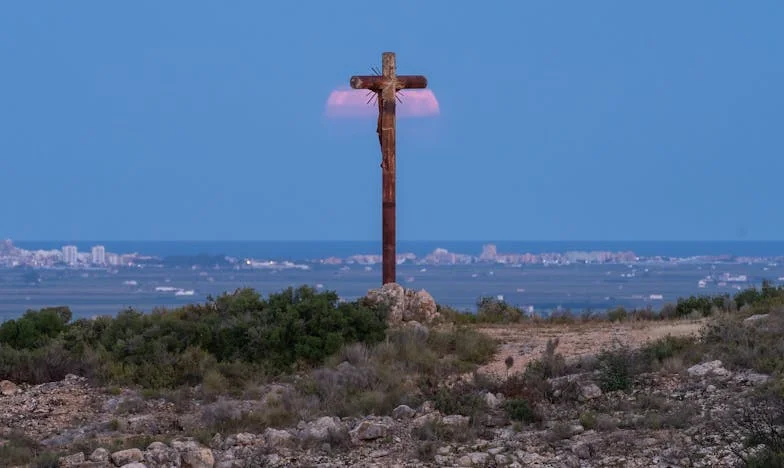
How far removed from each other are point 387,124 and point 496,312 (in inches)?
155

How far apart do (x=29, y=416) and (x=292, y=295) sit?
468 centimetres

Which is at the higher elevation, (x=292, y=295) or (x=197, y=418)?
(x=292, y=295)

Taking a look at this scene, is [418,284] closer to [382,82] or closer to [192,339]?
[382,82]

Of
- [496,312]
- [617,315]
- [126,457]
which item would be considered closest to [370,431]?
[126,457]

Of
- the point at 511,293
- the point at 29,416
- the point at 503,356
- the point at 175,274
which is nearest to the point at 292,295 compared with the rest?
the point at 503,356

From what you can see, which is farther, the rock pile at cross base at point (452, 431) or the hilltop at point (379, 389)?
the hilltop at point (379, 389)

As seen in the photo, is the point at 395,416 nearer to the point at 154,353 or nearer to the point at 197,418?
the point at 197,418

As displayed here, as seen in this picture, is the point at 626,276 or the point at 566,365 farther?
the point at 626,276

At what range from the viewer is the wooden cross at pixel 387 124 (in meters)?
19.3

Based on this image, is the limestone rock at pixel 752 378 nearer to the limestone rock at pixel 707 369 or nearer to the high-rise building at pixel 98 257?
the limestone rock at pixel 707 369

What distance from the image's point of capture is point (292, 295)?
1631 centimetres

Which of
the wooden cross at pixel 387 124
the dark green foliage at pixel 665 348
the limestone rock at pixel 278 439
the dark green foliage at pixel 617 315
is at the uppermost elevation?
the wooden cross at pixel 387 124

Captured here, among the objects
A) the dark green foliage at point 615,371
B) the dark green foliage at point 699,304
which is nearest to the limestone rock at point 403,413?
the dark green foliage at point 615,371

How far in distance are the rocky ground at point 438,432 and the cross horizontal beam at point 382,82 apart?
7628 millimetres
